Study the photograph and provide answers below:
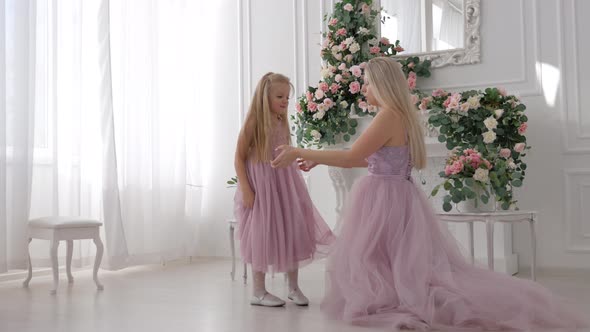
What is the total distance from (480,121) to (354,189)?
62.5 inches

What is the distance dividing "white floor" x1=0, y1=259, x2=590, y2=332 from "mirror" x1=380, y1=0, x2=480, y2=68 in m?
1.89

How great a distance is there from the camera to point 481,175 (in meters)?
4.12

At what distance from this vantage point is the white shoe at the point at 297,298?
11.8 feet

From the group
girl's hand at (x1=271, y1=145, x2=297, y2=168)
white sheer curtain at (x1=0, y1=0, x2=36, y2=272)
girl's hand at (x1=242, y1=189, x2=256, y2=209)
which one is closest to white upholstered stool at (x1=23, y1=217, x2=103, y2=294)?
white sheer curtain at (x1=0, y1=0, x2=36, y2=272)

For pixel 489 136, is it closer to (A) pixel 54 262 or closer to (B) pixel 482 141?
(B) pixel 482 141

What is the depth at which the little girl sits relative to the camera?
11.5 ft

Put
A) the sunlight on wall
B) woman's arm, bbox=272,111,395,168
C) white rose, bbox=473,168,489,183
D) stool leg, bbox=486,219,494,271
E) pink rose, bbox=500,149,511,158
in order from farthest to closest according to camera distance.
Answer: the sunlight on wall < pink rose, bbox=500,149,511,158 < white rose, bbox=473,168,489,183 < stool leg, bbox=486,219,494,271 < woman's arm, bbox=272,111,395,168

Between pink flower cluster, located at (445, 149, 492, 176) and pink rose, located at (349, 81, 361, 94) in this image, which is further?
pink rose, located at (349, 81, 361, 94)

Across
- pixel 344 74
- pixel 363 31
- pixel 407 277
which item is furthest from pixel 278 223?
pixel 363 31

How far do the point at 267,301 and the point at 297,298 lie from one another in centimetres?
17

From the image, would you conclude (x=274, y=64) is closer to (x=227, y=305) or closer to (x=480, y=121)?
(x=480, y=121)

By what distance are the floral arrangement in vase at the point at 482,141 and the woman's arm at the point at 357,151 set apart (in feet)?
3.64

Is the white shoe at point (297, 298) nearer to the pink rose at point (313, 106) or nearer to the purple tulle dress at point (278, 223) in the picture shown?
the purple tulle dress at point (278, 223)

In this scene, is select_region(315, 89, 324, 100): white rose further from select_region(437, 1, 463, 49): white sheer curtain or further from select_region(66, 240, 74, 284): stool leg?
select_region(66, 240, 74, 284): stool leg
